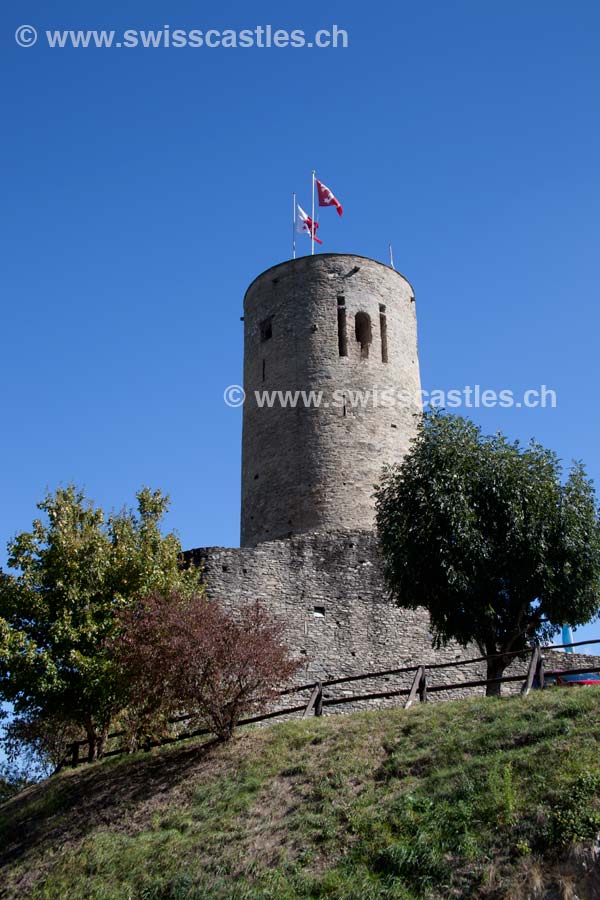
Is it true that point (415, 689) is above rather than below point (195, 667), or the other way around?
below

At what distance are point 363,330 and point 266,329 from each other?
3.38m

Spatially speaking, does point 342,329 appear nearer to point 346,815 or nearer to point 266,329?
point 266,329

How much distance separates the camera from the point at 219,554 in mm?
24656

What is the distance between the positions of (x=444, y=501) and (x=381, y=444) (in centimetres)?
Answer: 924

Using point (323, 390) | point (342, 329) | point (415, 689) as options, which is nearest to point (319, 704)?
point (415, 689)

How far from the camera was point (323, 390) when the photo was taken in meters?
30.5

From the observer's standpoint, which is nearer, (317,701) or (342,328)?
(317,701)

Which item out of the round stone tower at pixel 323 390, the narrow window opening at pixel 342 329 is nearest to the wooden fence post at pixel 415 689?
the round stone tower at pixel 323 390

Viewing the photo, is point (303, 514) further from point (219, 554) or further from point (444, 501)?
point (444, 501)

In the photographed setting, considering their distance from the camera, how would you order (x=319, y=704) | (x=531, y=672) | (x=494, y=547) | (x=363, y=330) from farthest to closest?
1. (x=363, y=330)
2. (x=494, y=547)
3. (x=319, y=704)
4. (x=531, y=672)

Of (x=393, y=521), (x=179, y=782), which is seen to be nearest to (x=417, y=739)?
(x=179, y=782)

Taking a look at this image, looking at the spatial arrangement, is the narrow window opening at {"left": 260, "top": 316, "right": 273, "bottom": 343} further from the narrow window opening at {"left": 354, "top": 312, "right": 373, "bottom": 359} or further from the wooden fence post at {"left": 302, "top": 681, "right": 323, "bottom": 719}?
the wooden fence post at {"left": 302, "top": 681, "right": 323, "bottom": 719}

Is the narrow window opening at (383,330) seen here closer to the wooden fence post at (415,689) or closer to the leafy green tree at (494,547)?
the leafy green tree at (494,547)

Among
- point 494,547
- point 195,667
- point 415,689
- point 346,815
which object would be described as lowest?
point 346,815
